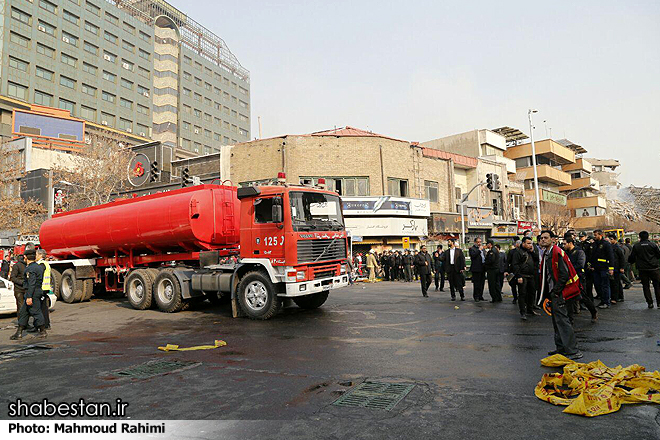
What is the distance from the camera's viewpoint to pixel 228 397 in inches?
189

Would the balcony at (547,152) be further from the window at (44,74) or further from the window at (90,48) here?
the window at (90,48)

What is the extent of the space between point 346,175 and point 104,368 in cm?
2523

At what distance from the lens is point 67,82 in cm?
6475

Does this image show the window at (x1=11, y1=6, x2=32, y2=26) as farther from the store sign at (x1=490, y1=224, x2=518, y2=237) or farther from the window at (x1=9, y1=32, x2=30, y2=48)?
the store sign at (x1=490, y1=224, x2=518, y2=237)

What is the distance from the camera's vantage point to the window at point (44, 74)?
6056 centimetres

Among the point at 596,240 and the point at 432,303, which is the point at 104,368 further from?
the point at 596,240

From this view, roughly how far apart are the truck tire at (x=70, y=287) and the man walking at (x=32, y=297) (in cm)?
656

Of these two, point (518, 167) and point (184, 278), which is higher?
point (518, 167)

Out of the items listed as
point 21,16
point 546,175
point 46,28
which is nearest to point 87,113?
point 46,28

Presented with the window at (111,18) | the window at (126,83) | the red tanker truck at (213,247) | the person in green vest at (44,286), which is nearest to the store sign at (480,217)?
the red tanker truck at (213,247)

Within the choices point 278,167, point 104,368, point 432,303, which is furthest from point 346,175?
point 104,368

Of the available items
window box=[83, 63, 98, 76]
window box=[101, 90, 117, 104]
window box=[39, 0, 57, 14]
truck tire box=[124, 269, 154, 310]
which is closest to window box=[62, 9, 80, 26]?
window box=[39, 0, 57, 14]

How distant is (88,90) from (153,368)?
75041mm

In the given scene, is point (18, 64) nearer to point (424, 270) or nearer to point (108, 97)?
point (108, 97)
